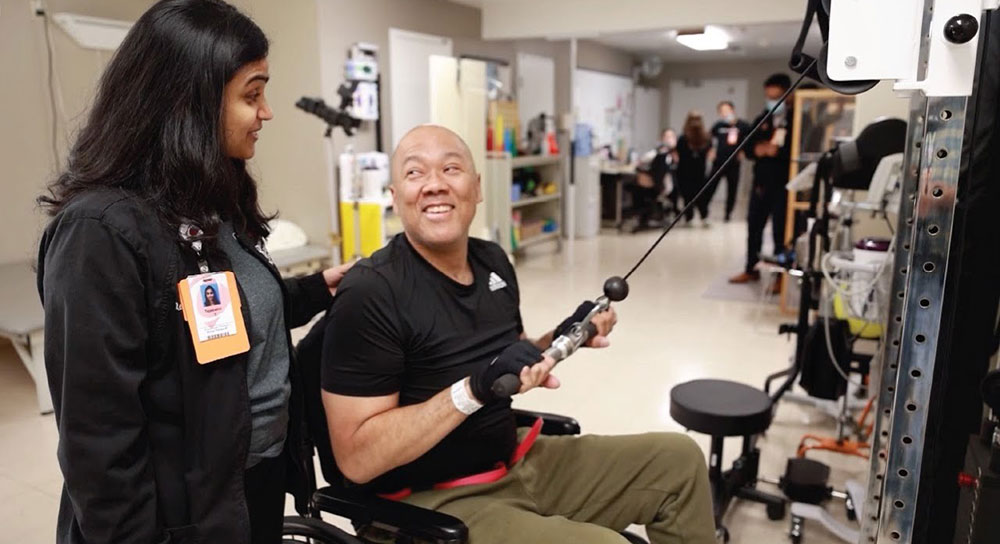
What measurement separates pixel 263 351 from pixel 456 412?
366mm

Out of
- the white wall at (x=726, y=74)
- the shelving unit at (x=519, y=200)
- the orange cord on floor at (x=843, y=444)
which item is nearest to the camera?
the orange cord on floor at (x=843, y=444)

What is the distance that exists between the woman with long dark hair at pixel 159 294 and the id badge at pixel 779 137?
465 centimetres

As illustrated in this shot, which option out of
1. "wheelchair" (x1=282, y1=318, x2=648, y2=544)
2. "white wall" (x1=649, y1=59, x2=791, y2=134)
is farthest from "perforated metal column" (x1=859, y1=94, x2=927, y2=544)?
"white wall" (x1=649, y1=59, x2=791, y2=134)

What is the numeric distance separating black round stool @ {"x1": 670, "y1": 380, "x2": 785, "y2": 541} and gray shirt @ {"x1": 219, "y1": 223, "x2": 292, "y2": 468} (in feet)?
4.41

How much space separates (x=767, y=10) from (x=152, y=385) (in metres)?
5.18

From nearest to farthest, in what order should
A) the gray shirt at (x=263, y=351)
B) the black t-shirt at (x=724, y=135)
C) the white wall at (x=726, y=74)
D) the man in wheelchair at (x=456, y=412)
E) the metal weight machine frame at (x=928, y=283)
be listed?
the metal weight machine frame at (x=928, y=283)
the gray shirt at (x=263, y=351)
the man in wheelchair at (x=456, y=412)
the black t-shirt at (x=724, y=135)
the white wall at (x=726, y=74)

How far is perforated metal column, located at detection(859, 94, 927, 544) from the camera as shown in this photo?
3.85 feet

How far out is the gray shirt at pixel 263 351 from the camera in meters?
1.14

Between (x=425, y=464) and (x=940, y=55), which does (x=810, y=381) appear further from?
(x=940, y=55)

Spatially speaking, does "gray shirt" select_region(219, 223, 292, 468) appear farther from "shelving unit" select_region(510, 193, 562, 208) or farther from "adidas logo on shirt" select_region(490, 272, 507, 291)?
"shelving unit" select_region(510, 193, 562, 208)

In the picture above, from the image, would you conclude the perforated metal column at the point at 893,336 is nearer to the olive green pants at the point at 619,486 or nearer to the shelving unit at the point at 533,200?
the olive green pants at the point at 619,486

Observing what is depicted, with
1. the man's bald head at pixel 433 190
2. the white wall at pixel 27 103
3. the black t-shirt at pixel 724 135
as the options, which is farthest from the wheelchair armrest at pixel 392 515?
the black t-shirt at pixel 724 135

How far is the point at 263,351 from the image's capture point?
3.81 feet

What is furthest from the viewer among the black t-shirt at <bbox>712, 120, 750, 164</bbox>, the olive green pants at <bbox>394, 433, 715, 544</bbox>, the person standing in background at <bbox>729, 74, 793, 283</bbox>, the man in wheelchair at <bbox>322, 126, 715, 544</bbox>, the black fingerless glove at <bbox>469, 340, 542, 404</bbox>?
the black t-shirt at <bbox>712, 120, 750, 164</bbox>
